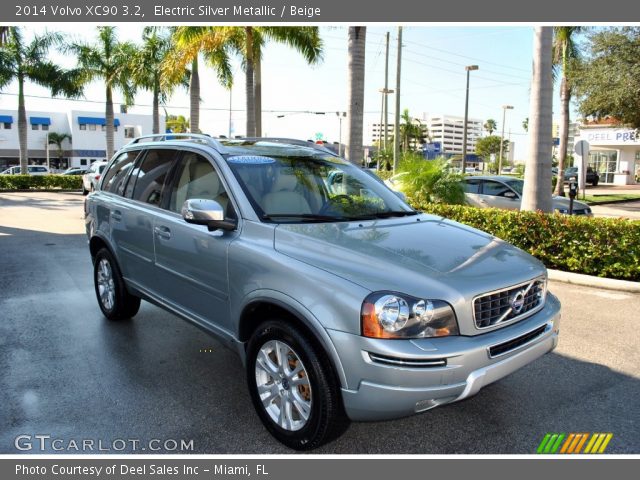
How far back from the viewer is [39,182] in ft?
99.8

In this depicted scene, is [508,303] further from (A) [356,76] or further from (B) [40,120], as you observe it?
(B) [40,120]


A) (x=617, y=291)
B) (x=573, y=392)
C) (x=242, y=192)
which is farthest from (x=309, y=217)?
(x=617, y=291)

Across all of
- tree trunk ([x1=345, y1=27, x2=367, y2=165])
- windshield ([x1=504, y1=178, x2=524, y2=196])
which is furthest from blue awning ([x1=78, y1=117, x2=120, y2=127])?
windshield ([x1=504, y1=178, x2=524, y2=196])

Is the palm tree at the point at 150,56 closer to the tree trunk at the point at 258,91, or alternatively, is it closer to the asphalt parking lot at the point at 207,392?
the tree trunk at the point at 258,91

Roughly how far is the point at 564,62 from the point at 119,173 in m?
21.4

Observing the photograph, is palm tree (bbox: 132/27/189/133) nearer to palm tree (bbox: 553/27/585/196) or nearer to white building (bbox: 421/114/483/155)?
palm tree (bbox: 553/27/585/196)

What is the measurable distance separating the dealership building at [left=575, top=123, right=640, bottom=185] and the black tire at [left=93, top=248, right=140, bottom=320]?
1568 inches

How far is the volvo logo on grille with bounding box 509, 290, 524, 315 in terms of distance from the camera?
3174mm

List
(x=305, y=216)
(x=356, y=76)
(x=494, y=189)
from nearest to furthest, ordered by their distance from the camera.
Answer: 1. (x=305, y=216)
2. (x=356, y=76)
3. (x=494, y=189)

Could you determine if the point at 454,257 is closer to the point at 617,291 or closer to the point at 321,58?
the point at 617,291

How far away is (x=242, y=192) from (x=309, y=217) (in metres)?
0.51

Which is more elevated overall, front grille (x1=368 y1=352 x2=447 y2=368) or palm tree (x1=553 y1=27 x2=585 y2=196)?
palm tree (x1=553 y1=27 x2=585 y2=196)

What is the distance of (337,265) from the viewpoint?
3.00m

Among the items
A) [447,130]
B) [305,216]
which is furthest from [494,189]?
[447,130]
